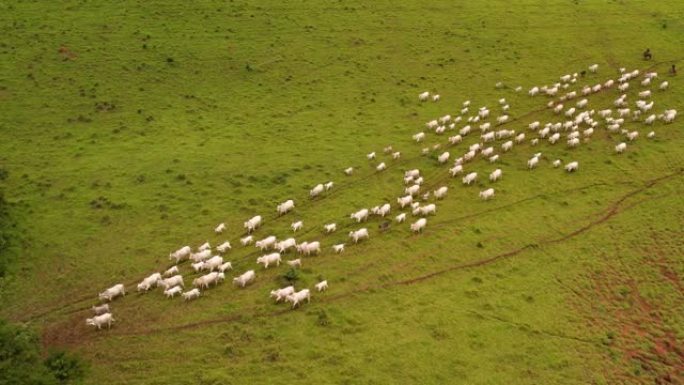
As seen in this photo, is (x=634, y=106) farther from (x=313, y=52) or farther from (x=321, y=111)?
(x=313, y=52)

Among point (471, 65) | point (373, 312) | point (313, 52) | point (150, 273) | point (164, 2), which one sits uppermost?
point (164, 2)

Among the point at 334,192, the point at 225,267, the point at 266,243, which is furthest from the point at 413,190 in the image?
the point at 225,267

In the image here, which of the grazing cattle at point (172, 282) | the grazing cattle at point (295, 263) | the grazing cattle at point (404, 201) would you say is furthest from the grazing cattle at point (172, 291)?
the grazing cattle at point (404, 201)

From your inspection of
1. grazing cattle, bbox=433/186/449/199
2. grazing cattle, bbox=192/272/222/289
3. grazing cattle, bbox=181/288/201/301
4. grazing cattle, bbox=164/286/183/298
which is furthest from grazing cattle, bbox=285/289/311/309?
grazing cattle, bbox=433/186/449/199

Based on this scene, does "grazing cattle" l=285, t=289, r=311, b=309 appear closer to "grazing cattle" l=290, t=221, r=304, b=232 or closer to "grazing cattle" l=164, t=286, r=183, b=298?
"grazing cattle" l=164, t=286, r=183, b=298

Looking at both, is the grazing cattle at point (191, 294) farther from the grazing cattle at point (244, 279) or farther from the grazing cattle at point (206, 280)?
the grazing cattle at point (244, 279)

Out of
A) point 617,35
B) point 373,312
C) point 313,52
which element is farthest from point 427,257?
point 617,35

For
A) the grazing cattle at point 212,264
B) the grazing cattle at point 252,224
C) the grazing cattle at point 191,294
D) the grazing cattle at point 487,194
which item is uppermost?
the grazing cattle at point 252,224
